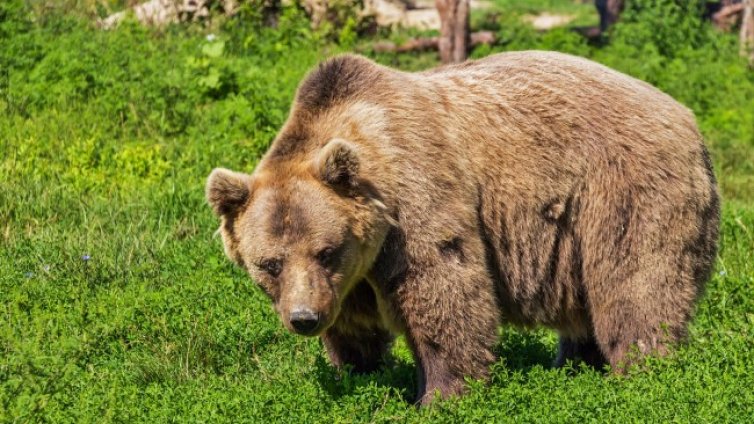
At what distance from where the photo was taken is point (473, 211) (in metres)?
6.27

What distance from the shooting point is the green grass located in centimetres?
606

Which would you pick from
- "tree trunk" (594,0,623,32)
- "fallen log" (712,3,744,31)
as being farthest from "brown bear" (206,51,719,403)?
"fallen log" (712,3,744,31)

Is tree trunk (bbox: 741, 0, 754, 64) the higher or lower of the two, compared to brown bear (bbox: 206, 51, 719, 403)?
lower

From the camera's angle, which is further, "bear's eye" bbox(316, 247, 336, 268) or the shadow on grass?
the shadow on grass

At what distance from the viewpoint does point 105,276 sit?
7934 millimetres

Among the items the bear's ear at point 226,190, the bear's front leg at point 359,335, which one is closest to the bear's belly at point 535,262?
the bear's front leg at point 359,335

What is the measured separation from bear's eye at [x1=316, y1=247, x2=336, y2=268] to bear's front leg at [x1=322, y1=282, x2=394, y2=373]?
0.46 metres

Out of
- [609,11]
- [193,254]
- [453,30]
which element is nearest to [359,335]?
[193,254]

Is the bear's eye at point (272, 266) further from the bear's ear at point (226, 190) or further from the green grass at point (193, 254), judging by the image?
the green grass at point (193, 254)

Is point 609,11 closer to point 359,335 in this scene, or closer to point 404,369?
point 404,369

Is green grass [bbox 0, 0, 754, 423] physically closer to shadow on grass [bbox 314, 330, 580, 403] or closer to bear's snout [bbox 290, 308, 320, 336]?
shadow on grass [bbox 314, 330, 580, 403]

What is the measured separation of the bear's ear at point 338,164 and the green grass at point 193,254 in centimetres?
104

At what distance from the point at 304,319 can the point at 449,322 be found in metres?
0.78

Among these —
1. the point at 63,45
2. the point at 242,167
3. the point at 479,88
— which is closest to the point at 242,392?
the point at 479,88
